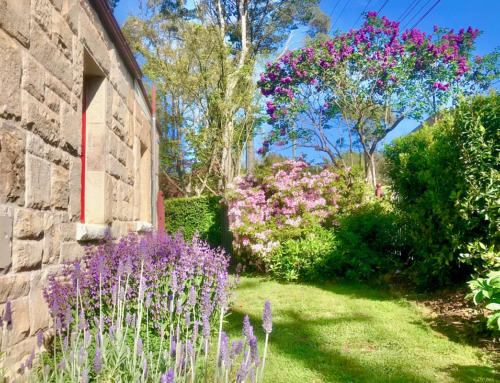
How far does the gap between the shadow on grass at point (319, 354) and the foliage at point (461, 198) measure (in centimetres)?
131

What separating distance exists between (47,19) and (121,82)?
2.09m

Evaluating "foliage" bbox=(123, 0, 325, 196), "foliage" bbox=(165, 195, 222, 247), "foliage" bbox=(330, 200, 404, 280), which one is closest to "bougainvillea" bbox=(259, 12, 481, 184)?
"foliage" bbox=(123, 0, 325, 196)

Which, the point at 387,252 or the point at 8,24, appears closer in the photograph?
the point at 8,24

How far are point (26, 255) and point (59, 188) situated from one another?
0.61 meters

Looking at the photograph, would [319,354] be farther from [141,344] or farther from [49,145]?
[49,145]

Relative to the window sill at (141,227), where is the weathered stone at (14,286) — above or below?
below

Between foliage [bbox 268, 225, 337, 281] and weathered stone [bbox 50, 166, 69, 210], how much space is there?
4.24m

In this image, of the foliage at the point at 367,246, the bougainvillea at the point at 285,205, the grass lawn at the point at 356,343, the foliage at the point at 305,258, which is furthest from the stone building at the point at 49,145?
the foliage at the point at 367,246

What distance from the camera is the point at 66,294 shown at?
8.44 ft

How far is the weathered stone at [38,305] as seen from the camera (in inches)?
91.0

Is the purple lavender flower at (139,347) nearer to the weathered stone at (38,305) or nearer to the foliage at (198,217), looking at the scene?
the weathered stone at (38,305)

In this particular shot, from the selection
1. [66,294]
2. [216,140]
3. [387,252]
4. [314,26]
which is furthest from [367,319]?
[314,26]

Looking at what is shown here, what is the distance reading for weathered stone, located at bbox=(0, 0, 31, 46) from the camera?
6.61ft

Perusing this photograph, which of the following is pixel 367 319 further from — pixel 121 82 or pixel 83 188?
pixel 121 82
